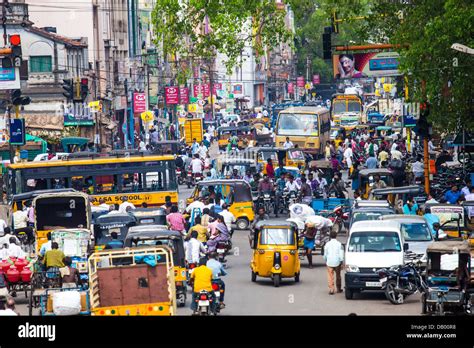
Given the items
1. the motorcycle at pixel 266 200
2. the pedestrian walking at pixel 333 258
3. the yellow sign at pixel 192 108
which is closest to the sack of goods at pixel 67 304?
the pedestrian walking at pixel 333 258

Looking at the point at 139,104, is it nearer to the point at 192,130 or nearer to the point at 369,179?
the point at 192,130

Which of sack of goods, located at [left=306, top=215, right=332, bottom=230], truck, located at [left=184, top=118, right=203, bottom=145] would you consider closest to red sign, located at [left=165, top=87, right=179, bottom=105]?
truck, located at [left=184, top=118, right=203, bottom=145]

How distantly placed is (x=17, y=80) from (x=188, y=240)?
77.4 feet

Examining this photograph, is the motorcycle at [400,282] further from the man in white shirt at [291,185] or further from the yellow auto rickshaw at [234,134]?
the yellow auto rickshaw at [234,134]

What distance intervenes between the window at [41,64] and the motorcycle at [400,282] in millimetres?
49901

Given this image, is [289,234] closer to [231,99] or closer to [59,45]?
[59,45]

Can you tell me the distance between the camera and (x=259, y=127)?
302 feet

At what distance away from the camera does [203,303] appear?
2239 centimetres

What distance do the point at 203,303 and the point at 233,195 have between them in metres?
18.4

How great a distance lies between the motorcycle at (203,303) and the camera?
22.4 m

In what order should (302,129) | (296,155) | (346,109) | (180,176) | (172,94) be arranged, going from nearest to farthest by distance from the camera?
(296,155) → (180,176) → (302,129) → (172,94) → (346,109)

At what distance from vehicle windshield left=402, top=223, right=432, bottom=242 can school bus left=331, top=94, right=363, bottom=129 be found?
65.9 meters

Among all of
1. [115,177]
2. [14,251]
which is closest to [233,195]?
[115,177]

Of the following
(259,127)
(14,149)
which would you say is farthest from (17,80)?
(259,127)
